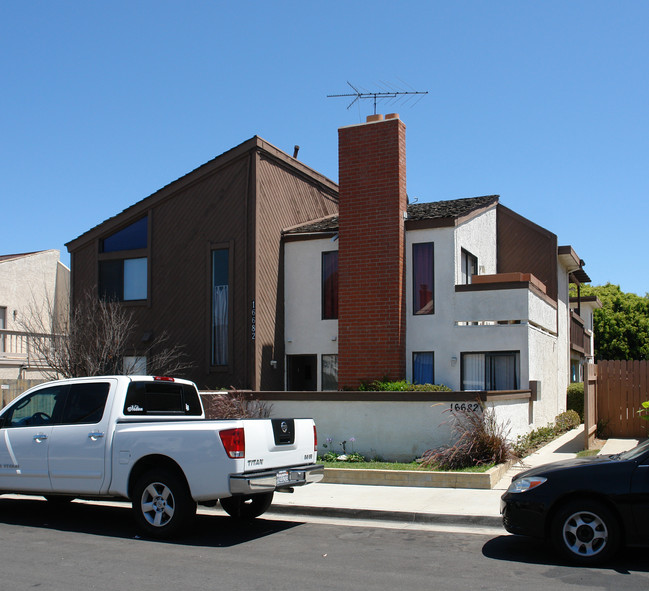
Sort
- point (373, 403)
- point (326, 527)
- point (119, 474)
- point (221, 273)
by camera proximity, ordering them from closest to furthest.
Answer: point (119, 474), point (326, 527), point (373, 403), point (221, 273)

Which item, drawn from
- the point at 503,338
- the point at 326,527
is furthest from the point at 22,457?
the point at 503,338

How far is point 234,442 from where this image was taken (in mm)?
8406

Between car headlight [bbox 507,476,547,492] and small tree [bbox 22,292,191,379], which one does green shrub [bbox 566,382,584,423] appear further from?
car headlight [bbox 507,476,547,492]

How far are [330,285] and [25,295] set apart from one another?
1383 centimetres

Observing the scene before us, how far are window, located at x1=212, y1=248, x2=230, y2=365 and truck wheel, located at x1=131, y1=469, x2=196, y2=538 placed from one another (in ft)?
35.9

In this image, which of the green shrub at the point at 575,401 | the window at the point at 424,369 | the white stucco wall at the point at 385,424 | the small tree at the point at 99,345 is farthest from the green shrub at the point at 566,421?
the small tree at the point at 99,345

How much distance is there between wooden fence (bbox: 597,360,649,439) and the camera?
17781 millimetres

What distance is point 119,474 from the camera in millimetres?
8984

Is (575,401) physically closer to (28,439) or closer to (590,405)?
(590,405)

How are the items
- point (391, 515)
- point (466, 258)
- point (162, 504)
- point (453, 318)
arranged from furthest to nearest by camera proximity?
point (466, 258), point (453, 318), point (391, 515), point (162, 504)

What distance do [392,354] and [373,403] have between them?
349 centimetres

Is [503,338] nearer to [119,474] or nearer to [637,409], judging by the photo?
[637,409]

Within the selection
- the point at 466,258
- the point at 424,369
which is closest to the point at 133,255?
the point at 424,369

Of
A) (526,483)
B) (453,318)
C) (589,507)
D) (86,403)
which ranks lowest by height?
(589,507)
